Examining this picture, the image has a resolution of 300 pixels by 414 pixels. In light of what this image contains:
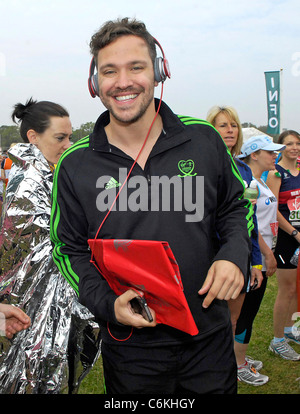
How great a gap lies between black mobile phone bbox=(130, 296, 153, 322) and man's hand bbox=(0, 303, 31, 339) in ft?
2.21

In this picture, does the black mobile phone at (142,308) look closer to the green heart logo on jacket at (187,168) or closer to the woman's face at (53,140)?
the green heart logo on jacket at (187,168)

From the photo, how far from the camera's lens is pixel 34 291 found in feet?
7.45

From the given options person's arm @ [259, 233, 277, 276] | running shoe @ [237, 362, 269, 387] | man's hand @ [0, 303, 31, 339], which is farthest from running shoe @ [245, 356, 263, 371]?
man's hand @ [0, 303, 31, 339]

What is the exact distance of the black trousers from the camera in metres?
1.88

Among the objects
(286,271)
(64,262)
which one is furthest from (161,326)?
(286,271)

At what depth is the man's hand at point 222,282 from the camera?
1682 mm

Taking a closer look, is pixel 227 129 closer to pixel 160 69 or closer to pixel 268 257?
pixel 268 257

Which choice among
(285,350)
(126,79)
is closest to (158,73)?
(126,79)

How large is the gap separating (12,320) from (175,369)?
84 cm

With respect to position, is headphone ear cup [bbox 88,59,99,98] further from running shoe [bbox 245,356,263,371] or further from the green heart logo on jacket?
running shoe [bbox 245,356,263,371]

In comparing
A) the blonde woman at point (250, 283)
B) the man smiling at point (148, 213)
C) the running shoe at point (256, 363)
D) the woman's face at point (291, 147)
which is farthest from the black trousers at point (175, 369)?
the woman's face at point (291, 147)

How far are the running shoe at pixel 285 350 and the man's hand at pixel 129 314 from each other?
9.69ft

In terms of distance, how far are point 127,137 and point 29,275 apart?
897 mm
